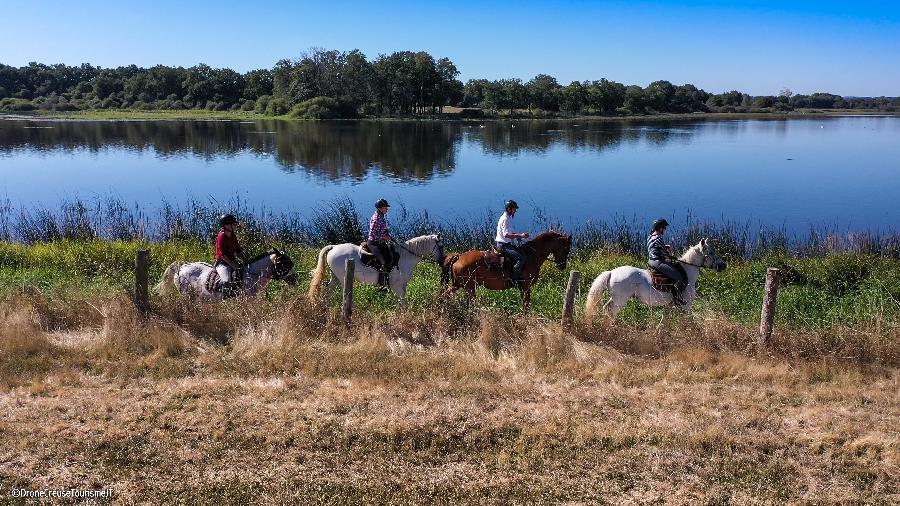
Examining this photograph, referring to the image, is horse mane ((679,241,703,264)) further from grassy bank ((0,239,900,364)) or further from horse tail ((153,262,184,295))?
horse tail ((153,262,184,295))

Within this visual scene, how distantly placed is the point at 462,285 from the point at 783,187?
27.5 meters

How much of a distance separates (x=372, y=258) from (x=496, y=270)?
2171 mm

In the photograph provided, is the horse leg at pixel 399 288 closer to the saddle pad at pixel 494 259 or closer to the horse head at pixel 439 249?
the horse head at pixel 439 249

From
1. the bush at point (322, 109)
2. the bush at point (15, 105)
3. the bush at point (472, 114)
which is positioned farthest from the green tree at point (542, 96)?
the bush at point (15, 105)

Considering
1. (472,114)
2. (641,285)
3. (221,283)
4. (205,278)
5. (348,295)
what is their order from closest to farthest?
1. (348,295)
2. (221,283)
3. (205,278)
4. (641,285)
5. (472,114)

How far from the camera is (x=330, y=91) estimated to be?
96875 mm

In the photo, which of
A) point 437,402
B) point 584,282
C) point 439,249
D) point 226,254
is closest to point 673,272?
point 584,282

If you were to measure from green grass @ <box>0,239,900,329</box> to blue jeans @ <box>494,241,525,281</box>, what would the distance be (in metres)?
0.56

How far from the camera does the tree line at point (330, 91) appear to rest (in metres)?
96.4

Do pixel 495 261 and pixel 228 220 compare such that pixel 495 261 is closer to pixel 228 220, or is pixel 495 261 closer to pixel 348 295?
pixel 348 295

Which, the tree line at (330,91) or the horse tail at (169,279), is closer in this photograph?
the horse tail at (169,279)

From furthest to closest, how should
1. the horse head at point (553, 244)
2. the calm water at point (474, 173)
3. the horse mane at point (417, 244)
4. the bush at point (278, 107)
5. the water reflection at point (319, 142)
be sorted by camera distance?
the bush at point (278, 107), the water reflection at point (319, 142), the calm water at point (474, 173), the horse head at point (553, 244), the horse mane at point (417, 244)

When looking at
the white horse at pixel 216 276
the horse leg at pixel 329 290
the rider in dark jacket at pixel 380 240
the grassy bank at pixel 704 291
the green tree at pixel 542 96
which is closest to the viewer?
the grassy bank at pixel 704 291

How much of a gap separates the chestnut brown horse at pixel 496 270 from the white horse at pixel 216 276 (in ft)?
9.10
